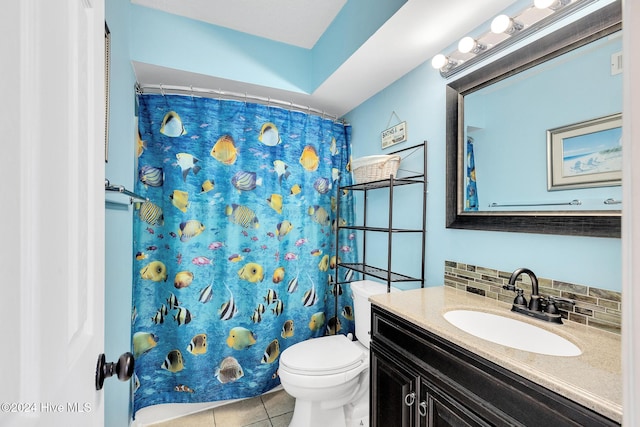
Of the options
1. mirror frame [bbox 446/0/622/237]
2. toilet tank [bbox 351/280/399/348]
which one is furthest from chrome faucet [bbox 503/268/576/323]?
toilet tank [bbox 351/280/399/348]

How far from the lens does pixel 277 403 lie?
77.2 inches

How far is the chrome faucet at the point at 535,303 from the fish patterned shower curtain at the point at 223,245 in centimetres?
129

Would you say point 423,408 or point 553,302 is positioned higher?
point 553,302

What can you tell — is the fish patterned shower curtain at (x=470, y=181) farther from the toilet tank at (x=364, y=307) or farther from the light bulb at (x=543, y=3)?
the toilet tank at (x=364, y=307)

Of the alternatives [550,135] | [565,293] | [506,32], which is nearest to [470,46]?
[506,32]

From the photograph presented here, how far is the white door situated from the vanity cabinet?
955 millimetres

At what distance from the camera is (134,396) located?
1.74 meters

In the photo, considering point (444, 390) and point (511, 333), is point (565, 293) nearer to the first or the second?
point (511, 333)

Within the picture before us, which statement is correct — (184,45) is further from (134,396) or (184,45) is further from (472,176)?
(134,396)

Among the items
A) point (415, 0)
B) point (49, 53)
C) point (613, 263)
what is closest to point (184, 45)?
point (415, 0)

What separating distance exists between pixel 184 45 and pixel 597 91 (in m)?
2.07

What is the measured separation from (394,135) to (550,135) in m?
0.90

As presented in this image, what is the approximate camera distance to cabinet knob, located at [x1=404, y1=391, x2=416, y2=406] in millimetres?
1057

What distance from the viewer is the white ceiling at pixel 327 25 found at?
1273mm
